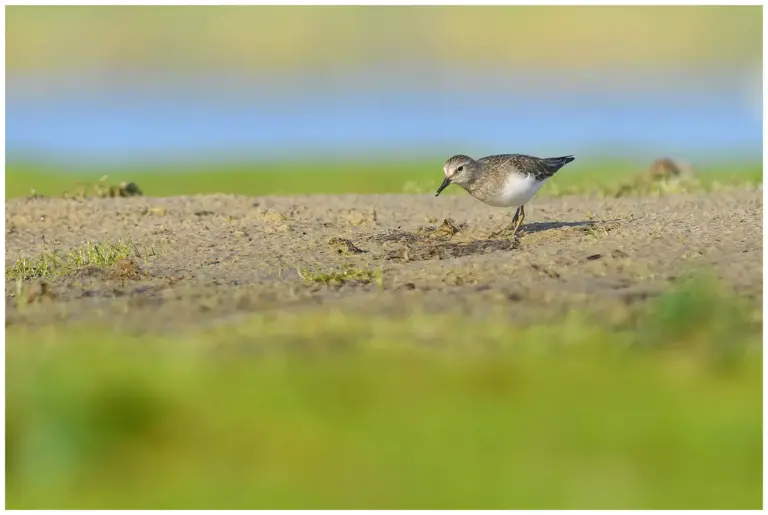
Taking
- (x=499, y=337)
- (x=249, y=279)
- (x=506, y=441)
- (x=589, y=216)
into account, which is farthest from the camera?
(x=589, y=216)

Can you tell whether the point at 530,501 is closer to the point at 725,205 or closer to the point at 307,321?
the point at 307,321

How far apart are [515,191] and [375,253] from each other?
1.49 m

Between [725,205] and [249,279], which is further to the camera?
[725,205]

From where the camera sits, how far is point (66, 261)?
447 inches

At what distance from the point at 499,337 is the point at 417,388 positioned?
4.31 ft

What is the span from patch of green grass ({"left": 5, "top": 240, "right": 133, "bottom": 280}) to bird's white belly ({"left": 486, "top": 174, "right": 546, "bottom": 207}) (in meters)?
3.54

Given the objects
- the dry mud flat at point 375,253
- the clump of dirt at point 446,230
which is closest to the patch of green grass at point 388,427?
the dry mud flat at point 375,253

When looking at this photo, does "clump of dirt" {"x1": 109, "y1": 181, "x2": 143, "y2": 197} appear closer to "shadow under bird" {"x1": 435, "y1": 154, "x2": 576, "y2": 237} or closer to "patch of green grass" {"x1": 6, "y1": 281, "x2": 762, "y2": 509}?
"shadow under bird" {"x1": 435, "y1": 154, "x2": 576, "y2": 237}

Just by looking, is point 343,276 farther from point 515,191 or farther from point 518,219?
point 518,219

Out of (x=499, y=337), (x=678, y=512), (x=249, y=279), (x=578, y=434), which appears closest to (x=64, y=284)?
(x=249, y=279)

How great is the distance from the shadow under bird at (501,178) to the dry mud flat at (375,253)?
1.21 feet

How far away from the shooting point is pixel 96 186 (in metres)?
16.4

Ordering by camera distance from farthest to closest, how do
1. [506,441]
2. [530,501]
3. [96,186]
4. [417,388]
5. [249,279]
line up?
[96,186], [249,279], [417,388], [506,441], [530,501]

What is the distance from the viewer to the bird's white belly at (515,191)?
37.1 feet
